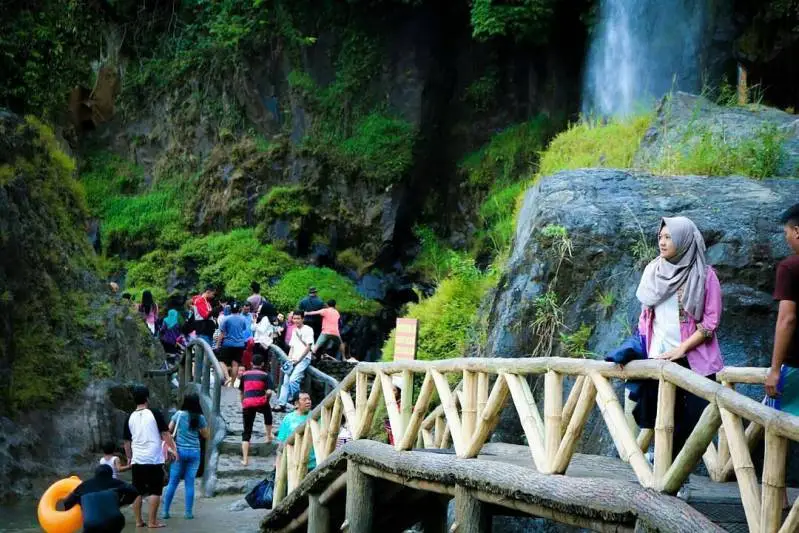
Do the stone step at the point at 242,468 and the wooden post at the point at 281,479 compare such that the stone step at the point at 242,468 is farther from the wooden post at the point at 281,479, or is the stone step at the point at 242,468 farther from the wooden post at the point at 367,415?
the wooden post at the point at 367,415

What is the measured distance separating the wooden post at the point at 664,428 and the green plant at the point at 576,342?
532cm

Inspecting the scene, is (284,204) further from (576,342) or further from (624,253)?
(576,342)

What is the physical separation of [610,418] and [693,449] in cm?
86

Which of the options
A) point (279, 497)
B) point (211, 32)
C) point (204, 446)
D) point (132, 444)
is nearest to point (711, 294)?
point (279, 497)

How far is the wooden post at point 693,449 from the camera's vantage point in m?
5.96

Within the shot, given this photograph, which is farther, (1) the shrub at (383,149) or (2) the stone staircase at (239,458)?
(1) the shrub at (383,149)

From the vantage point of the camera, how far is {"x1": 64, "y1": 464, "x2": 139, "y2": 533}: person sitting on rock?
32.8 feet

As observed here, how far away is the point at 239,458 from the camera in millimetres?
16547

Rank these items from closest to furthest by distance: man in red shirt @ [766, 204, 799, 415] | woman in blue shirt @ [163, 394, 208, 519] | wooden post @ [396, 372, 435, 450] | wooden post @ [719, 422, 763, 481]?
1. man in red shirt @ [766, 204, 799, 415]
2. wooden post @ [719, 422, 763, 481]
3. wooden post @ [396, 372, 435, 450]
4. woman in blue shirt @ [163, 394, 208, 519]

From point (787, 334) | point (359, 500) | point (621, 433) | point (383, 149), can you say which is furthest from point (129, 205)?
point (787, 334)

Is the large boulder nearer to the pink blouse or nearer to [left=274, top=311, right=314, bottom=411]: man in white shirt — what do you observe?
the pink blouse

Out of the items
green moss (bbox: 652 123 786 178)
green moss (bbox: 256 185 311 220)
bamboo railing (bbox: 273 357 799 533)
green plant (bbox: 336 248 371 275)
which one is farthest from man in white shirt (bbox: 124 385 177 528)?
green moss (bbox: 256 185 311 220)

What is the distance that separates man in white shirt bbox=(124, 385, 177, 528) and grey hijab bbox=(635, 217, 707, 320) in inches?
297

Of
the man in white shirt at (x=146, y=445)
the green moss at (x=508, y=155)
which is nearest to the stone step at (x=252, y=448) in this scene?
the man in white shirt at (x=146, y=445)
